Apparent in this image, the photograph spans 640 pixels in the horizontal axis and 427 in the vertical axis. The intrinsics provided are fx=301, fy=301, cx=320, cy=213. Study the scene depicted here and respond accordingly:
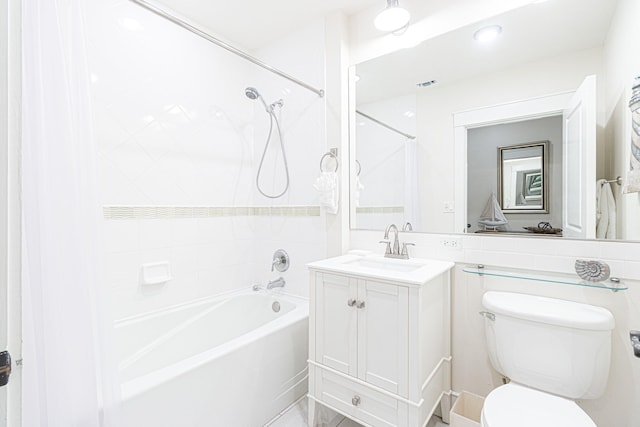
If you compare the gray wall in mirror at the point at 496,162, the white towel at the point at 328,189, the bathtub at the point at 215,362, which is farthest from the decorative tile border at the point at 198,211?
the gray wall in mirror at the point at 496,162

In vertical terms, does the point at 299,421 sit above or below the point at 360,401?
below

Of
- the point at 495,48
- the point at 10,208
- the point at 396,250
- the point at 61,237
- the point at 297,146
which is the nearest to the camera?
the point at 10,208

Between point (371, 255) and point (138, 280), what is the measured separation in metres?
1.51

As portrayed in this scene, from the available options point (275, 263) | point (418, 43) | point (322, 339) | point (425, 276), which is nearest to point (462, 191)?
point (425, 276)

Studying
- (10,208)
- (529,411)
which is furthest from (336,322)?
(10,208)

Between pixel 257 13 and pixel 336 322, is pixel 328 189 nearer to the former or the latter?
pixel 336 322

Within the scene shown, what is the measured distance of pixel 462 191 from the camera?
1773 mm

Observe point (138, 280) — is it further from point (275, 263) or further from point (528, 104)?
point (528, 104)

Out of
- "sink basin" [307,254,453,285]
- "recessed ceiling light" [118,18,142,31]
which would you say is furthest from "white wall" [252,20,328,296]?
"recessed ceiling light" [118,18,142,31]

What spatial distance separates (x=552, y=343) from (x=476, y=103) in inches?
49.9

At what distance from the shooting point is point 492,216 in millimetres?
1653

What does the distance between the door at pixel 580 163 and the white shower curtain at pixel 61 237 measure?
1976 millimetres

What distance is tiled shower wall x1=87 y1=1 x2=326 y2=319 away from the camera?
1.83 metres

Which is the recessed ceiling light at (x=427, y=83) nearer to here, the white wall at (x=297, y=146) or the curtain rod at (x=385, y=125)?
the curtain rod at (x=385, y=125)
